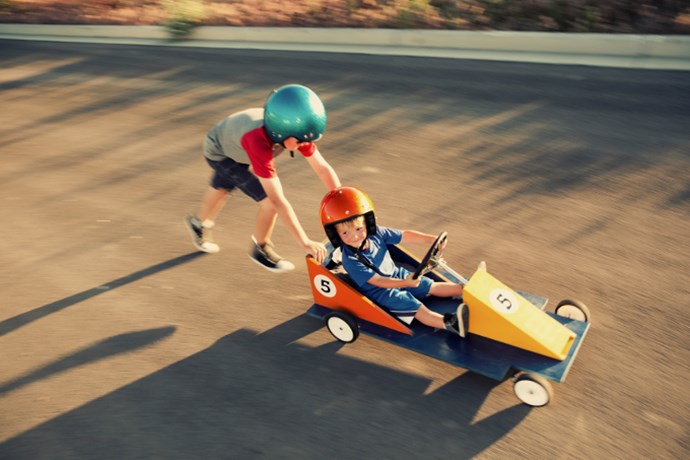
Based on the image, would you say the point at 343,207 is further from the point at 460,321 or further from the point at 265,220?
the point at 265,220

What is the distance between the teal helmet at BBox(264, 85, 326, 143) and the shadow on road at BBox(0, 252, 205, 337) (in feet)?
6.38

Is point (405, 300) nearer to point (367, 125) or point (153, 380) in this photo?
point (153, 380)

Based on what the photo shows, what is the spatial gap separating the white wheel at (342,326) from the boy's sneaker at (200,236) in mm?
1799

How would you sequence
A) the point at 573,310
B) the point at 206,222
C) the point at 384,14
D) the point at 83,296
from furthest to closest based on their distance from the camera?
the point at 384,14
the point at 206,222
the point at 83,296
the point at 573,310

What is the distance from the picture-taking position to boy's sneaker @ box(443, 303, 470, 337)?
4.21 m

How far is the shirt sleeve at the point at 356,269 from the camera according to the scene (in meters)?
4.50

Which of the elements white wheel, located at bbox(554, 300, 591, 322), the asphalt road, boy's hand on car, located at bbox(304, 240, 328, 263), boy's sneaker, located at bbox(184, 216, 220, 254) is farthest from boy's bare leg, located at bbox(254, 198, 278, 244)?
white wheel, located at bbox(554, 300, 591, 322)

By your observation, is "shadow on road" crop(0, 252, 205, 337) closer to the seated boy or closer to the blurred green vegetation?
the seated boy

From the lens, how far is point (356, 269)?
4504mm

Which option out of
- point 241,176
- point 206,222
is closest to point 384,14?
point 206,222

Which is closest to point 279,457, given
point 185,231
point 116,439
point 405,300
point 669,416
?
point 116,439

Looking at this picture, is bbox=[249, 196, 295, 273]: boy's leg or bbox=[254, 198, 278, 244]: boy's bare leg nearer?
bbox=[254, 198, 278, 244]: boy's bare leg

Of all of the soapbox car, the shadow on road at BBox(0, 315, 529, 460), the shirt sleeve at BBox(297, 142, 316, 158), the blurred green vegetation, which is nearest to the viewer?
the shadow on road at BBox(0, 315, 529, 460)

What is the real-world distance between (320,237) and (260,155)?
1562 mm
